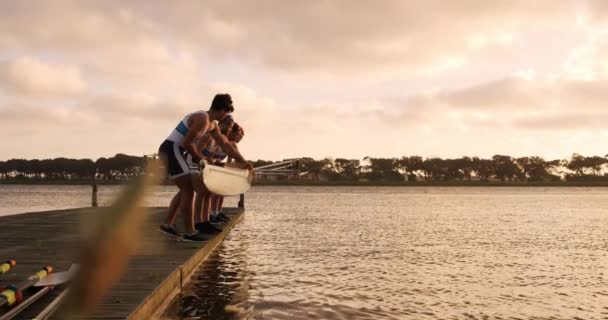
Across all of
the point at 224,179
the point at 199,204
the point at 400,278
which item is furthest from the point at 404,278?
the point at 199,204

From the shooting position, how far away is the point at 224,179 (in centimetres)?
958

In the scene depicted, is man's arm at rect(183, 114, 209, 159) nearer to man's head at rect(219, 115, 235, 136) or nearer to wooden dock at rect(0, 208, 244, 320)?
wooden dock at rect(0, 208, 244, 320)

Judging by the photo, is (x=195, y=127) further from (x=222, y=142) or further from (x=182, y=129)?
(x=222, y=142)

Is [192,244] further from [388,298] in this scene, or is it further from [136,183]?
[136,183]

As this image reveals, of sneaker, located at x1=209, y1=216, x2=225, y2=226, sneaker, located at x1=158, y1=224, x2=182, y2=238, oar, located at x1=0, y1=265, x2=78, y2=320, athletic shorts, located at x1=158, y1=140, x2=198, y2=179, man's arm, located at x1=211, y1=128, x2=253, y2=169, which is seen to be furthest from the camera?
sneaker, located at x1=209, y1=216, x2=225, y2=226

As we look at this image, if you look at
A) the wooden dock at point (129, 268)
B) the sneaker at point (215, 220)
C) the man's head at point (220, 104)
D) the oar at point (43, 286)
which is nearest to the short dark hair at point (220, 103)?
the man's head at point (220, 104)

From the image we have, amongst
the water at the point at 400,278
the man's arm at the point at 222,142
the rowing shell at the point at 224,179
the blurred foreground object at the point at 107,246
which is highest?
the man's arm at the point at 222,142

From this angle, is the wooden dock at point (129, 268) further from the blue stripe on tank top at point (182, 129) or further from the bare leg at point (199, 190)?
the blue stripe on tank top at point (182, 129)

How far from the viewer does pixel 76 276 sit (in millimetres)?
556

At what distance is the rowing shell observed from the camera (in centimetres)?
874

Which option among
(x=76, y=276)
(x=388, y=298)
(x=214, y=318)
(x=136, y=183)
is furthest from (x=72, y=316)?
(x=388, y=298)

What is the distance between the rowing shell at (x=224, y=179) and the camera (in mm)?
8742

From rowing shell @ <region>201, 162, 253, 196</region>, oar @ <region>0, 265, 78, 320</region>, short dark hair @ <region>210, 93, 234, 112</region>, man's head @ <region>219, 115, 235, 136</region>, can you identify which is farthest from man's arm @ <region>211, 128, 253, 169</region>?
oar @ <region>0, 265, 78, 320</region>

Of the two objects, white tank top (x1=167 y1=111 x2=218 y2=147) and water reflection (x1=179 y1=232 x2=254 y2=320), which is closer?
water reflection (x1=179 y1=232 x2=254 y2=320)
